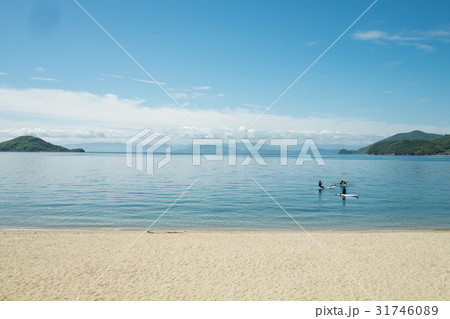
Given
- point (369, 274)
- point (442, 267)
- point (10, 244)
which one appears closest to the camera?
point (369, 274)

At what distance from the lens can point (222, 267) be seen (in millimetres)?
11508

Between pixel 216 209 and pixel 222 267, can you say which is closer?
pixel 222 267

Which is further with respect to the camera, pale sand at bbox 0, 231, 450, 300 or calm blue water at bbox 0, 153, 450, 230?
calm blue water at bbox 0, 153, 450, 230

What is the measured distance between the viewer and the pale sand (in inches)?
364

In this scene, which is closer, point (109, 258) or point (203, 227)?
point (109, 258)

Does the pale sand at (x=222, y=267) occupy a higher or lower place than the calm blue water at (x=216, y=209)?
higher

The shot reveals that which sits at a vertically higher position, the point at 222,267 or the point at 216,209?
the point at 222,267

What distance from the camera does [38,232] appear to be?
57.9 feet

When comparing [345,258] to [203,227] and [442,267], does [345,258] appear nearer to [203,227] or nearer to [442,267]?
[442,267]

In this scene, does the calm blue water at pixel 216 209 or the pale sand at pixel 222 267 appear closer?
the pale sand at pixel 222 267

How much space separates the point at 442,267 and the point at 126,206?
933 inches

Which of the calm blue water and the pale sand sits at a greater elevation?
the pale sand

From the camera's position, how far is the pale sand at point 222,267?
30.3 feet
